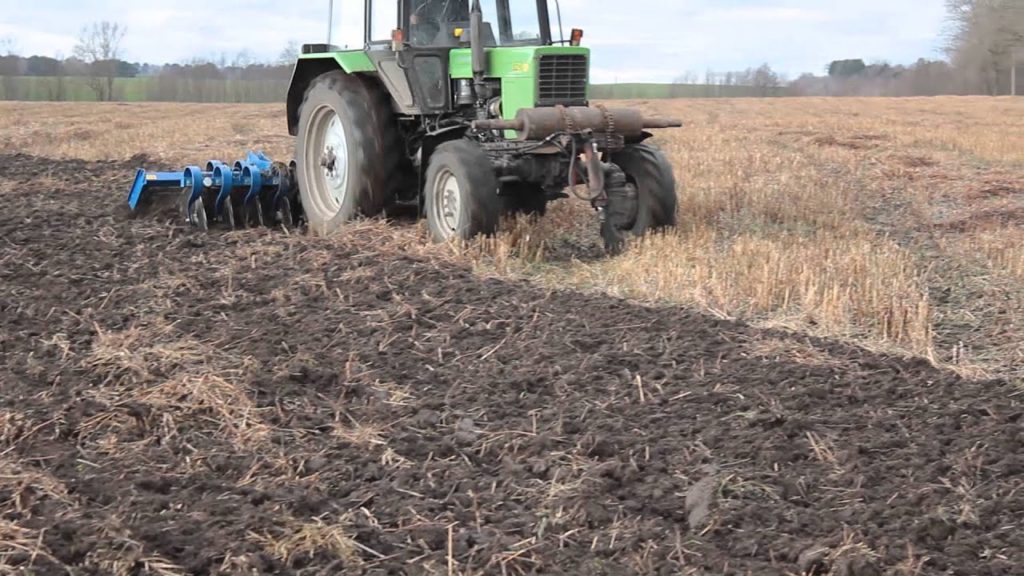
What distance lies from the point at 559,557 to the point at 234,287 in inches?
151

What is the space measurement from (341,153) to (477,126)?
1920 millimetres

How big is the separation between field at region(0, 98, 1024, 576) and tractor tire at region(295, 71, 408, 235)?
38 centimetres

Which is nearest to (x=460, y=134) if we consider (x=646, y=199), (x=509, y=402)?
(x=646, y=199)

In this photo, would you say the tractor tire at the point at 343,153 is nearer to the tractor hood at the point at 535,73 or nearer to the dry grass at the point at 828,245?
the dry grass at the point at 828,245

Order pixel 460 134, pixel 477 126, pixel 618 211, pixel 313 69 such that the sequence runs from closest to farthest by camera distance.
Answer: pixel 477 126
pixel 618 211
pixel 460 134
pixel 313 69

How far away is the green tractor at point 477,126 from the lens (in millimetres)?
6941

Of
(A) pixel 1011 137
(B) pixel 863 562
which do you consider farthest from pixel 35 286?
(A) pixel 1011 137

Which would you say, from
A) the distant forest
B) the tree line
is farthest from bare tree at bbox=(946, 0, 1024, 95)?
the tree line

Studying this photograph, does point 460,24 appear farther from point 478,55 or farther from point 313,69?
point 313,69

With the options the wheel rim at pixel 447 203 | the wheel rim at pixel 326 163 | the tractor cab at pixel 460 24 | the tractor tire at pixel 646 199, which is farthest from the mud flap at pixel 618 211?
the wheel rim at pixel 326 163

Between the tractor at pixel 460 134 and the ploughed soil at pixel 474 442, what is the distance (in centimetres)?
131

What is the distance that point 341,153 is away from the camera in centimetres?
850

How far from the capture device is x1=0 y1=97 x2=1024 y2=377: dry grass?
5395mm

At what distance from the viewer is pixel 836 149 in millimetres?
16938
